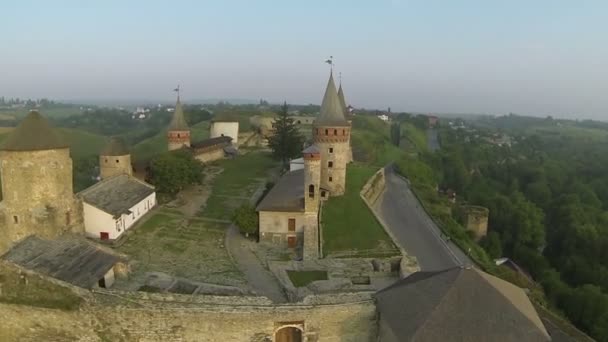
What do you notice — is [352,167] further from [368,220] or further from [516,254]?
[516,254]

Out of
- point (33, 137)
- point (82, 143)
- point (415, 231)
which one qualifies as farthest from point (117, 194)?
point (82, 143)

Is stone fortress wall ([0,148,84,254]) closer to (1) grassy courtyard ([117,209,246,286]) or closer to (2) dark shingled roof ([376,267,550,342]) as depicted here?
(1) grassy courtyard ([117,209,246,286])

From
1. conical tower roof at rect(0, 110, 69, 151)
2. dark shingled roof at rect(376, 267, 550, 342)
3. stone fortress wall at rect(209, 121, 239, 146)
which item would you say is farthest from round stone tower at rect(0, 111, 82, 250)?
stone fortress wall at rect(209, 121, 239, 146)

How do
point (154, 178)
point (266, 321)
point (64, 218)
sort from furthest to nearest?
point (154, 178)
point (64, 218)
point (266, 321)

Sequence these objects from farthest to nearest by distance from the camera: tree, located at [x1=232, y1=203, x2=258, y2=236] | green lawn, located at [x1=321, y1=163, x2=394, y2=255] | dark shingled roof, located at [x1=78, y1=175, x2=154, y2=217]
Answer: tree, located at [x1=232, y1=203, x2=258, y2=236]
dark shingled roof, located at [x1=78, y1=175, x2=154, y2=217]
green lawn, located at [x1=321, y1=163, x2=394, y2=255]

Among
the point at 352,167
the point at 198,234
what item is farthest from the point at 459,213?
the point at 198,234
